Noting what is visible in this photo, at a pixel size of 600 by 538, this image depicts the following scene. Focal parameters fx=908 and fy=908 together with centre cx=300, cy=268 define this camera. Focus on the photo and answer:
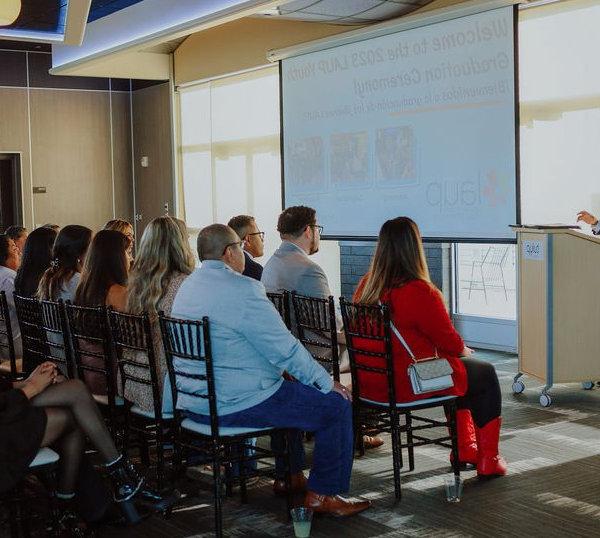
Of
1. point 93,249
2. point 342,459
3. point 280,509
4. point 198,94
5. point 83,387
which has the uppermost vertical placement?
point 198,94

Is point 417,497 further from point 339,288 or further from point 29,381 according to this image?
point 339,288

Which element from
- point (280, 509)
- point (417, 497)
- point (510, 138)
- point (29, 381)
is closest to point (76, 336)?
point (29, 381)

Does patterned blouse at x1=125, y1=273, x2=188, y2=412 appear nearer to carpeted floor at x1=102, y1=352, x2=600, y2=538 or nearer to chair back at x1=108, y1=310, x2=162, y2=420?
chair back at x1=108, y1=310, x2=162, y2=420

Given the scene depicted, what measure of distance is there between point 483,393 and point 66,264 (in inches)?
87.8

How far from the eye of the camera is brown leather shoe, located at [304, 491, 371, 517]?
3.64 m

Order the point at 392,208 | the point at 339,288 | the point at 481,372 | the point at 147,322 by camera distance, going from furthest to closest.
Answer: the point at 339,288, the point at 392,208, the point at 481,372, the point at 147,322

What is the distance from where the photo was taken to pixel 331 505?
3668mm

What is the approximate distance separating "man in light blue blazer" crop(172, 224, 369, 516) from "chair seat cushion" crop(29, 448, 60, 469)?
551 mm

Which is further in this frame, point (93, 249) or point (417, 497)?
point (93, 249)

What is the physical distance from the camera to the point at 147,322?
12.1 ft

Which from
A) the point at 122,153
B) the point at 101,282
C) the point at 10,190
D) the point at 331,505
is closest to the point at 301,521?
the point at 331,505

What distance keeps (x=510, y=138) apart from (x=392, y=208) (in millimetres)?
1446

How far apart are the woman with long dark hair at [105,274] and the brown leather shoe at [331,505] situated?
1.30m

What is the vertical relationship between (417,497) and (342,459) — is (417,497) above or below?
below
